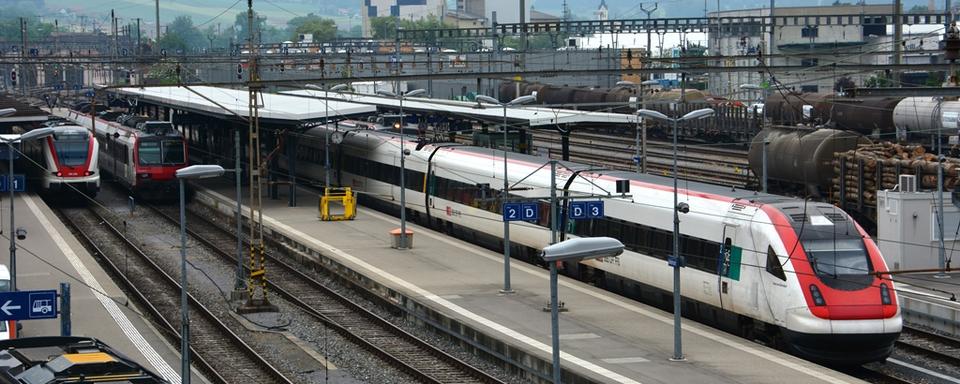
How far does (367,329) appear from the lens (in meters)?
29.8

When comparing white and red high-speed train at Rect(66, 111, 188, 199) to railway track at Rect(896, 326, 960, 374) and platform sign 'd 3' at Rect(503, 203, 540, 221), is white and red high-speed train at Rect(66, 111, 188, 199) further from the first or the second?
railway track at Rect(896, 326, 960, 374)

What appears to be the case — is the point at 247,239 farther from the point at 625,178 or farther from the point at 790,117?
the point at 790,117

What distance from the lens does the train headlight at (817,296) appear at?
23.6 metres

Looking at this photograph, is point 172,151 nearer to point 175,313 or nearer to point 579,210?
point 175,313

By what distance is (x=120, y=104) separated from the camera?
93125 mm

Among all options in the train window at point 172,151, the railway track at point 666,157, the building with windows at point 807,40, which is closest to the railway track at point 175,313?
the train window at point 172,151

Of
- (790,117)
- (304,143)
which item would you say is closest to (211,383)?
(304,143)

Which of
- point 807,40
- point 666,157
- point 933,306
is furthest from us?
point 807,40

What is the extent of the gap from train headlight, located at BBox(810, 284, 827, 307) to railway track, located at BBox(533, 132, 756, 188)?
21.4 meters

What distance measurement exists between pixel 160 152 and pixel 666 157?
2195 cm

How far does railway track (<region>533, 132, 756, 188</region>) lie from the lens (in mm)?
51094

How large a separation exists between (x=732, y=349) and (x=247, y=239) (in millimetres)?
22953

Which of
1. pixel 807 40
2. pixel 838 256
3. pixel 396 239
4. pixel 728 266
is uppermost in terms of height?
pixel 807 40

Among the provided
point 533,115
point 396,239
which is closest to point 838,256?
point 396,239
